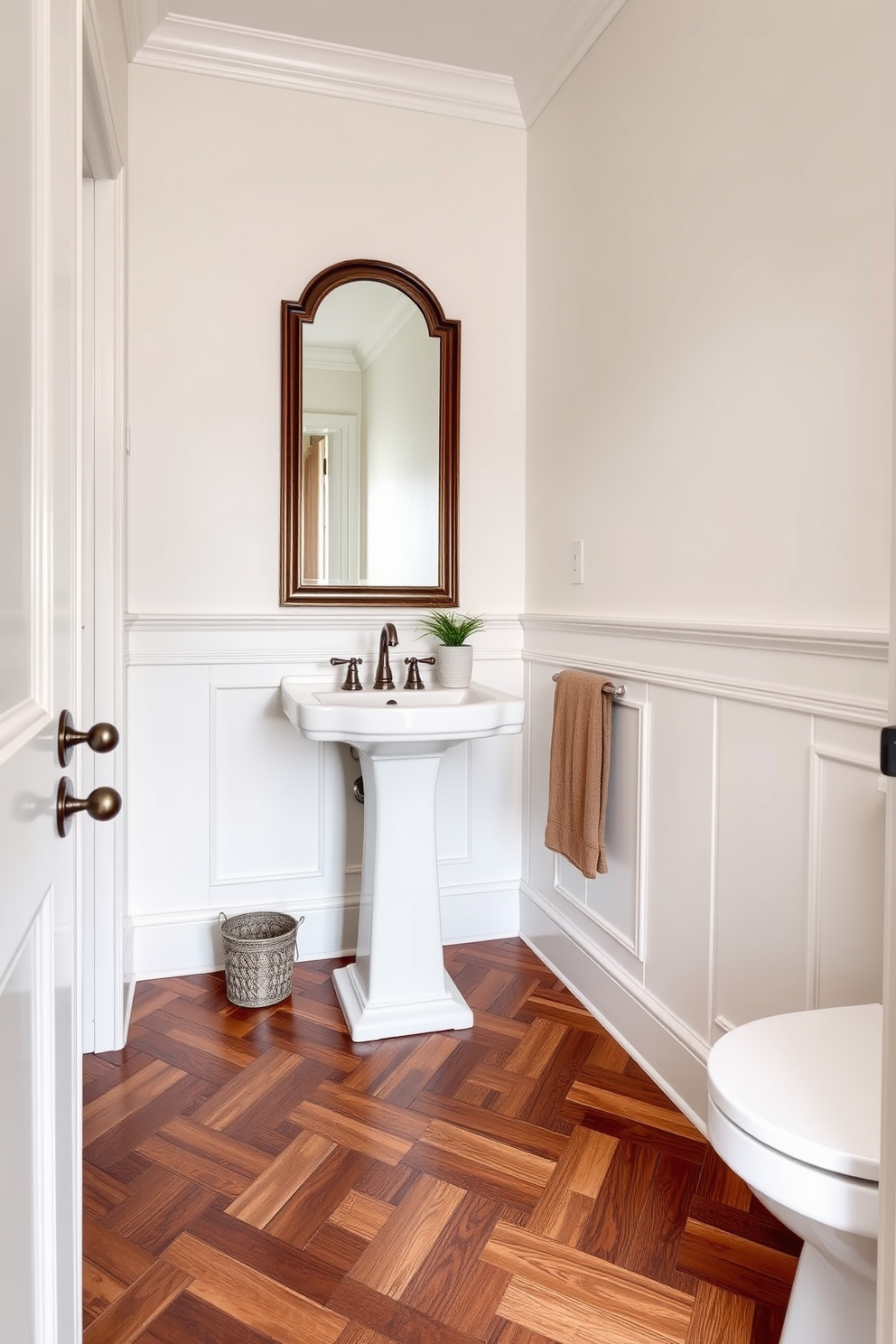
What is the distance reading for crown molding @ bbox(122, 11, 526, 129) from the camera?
231 cm

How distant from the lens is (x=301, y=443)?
8.26 feet

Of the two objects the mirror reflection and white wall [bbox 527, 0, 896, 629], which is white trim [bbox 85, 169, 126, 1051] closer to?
the mirror reflection

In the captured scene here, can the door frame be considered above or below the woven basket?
above

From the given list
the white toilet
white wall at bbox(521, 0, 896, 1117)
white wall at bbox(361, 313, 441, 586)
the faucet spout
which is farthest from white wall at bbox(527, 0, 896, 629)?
the white toilet

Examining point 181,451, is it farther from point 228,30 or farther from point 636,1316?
point 636,1316

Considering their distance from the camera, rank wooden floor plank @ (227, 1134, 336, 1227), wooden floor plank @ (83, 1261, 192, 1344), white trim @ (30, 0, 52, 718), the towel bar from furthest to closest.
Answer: the towel bar → wooden floor plank @ (227, 1134, 336, 1227) → wooden floor plank @ (83, 1261, 192, 1344) → white trim @ (30, 0, 52, 718)

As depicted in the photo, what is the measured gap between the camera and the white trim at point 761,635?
1314 millimetres

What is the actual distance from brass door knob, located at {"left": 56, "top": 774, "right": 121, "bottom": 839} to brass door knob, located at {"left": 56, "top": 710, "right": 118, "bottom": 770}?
0.09 feet

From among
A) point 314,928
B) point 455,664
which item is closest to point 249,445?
point 455,664

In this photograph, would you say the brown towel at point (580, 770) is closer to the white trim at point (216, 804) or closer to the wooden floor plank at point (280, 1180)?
the white trim at point (216, 804)

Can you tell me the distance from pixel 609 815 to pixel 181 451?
1524 millimetres

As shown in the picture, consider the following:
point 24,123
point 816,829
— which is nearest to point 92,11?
point 24,123

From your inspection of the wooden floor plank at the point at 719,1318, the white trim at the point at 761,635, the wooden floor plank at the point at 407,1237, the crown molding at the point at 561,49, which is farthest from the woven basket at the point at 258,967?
the crown molding at the point at 561,49

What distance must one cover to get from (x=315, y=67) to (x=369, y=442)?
1.04m
